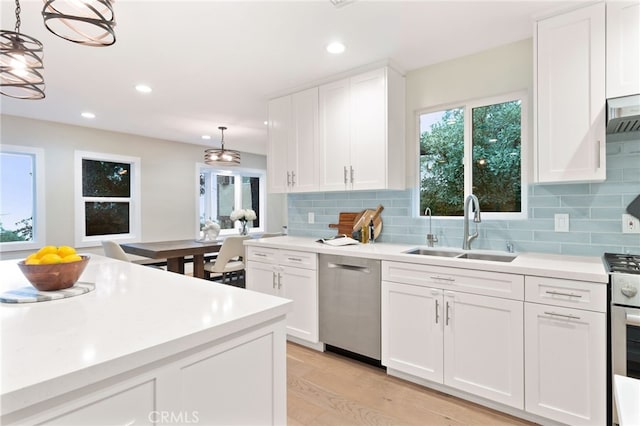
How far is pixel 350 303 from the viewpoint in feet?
8.59

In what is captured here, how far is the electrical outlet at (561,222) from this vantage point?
220cm

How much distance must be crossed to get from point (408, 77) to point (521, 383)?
2485 mm

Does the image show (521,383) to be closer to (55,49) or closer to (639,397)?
(639,397)

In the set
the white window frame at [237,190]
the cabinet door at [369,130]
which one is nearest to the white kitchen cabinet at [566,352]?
the cabinet door at [369,130]

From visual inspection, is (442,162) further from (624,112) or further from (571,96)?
(624,112)

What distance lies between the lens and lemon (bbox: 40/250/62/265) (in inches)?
48.0

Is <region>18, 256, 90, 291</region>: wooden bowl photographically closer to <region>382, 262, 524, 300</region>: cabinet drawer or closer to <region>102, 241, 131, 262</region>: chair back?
<region>382, 262, 524, 300</region>: cabinet drawer

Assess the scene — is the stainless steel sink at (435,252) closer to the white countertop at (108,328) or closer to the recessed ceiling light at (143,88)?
the white countertop at (108,328)

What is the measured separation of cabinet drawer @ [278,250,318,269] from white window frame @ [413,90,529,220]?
3.29 ft

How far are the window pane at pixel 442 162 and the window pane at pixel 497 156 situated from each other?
0.42 ft

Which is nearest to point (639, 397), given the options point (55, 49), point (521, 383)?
point (521, 383)

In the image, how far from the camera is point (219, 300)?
3.94 feet

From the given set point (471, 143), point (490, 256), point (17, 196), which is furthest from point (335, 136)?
point (17, 196)

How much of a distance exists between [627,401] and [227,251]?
13.1 feet
